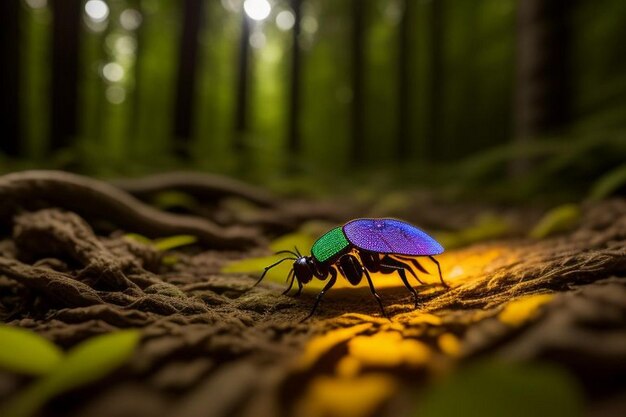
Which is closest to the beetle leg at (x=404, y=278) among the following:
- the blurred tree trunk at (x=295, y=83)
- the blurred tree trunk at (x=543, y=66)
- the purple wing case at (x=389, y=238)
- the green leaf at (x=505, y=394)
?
the purple wing case at (x=389, y=238)

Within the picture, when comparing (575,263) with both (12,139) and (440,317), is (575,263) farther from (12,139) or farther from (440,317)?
(12,139)

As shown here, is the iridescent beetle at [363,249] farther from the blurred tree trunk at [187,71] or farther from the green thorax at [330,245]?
the blurred tree trunk at [187,71]

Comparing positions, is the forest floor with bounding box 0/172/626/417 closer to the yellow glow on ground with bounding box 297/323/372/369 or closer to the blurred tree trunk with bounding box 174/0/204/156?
the yellow glow on ground with bounding box 297/323/372/369

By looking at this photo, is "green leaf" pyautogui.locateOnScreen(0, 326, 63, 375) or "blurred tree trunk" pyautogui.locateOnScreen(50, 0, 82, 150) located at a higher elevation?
"blurred tree trunk" pyautogui.locateOnScreen(50, 0, 82, 150)

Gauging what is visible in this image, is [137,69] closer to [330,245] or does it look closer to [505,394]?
[330,245]

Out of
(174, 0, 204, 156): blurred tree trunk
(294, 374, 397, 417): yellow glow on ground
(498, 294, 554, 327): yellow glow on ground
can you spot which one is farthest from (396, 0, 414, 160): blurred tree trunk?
(294, 374, 397, 417): yellow glow on ground

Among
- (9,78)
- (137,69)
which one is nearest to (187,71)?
(9,78)
